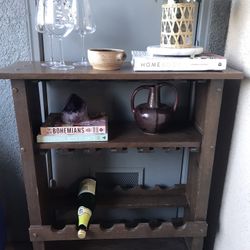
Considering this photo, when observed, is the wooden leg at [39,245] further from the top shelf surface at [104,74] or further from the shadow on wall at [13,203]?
the top shelf surface at [104,74]

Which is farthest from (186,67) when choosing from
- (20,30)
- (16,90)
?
(20,30)

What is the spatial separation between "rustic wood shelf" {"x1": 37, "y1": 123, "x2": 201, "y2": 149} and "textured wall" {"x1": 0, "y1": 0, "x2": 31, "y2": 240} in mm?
300

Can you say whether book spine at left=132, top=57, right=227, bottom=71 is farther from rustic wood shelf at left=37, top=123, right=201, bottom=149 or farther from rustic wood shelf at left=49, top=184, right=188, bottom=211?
rustic wood shelf at left=49, top=184, right=188, bottom=211

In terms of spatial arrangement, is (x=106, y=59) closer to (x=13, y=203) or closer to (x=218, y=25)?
(x=218, y=25)

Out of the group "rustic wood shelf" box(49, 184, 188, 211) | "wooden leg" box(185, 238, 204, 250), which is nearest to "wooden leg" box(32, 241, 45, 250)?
"rustic wood shelf" box(49, 184, 188, 211)

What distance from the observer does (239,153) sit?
92 centimetres

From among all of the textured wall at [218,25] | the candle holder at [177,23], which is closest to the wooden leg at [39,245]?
the candle holder at [177,23]

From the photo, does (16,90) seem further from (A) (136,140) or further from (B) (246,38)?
(B) (246,38)

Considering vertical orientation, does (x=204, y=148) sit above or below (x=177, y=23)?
below

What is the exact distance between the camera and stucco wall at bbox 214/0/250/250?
2.82 ft

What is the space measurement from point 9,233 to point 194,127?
945 millimetres

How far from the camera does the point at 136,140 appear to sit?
0.91m

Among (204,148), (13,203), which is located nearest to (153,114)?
(204,148)

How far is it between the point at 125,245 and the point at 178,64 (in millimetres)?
819
